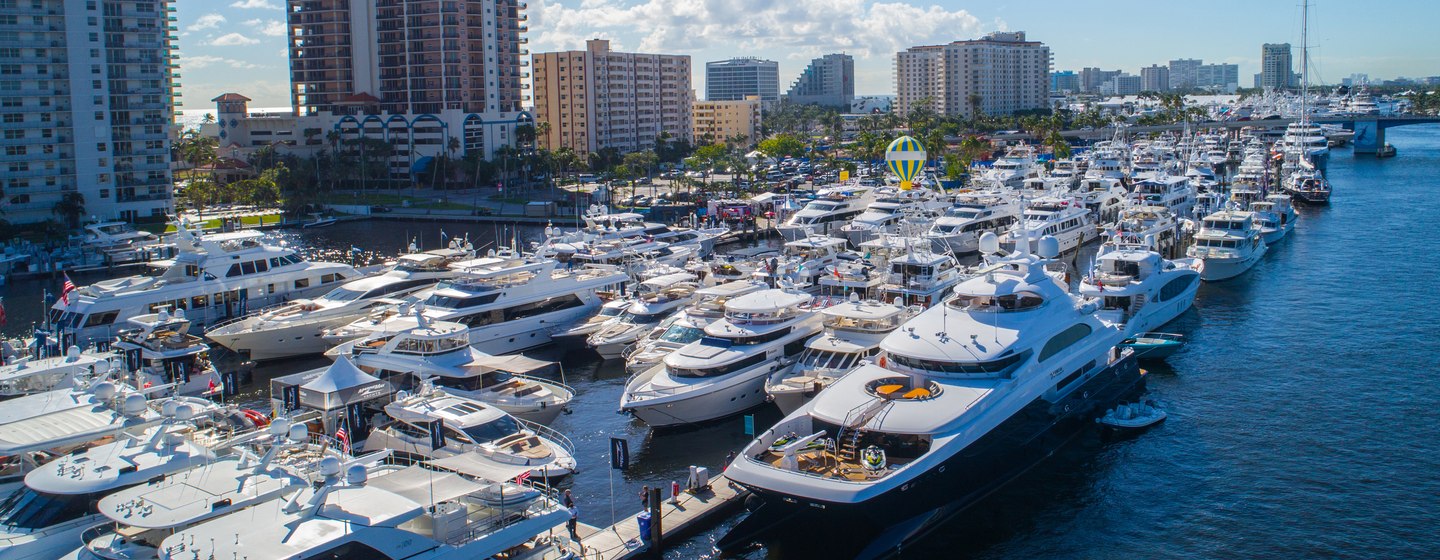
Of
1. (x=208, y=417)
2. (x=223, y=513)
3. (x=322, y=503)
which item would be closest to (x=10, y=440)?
(x=208, y=417)

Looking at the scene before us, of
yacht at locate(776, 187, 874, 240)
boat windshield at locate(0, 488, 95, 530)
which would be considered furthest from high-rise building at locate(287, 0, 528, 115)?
boat windshield at locate(0, 488, 95, 530)

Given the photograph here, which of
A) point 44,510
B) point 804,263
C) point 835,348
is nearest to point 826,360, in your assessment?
point 835,348

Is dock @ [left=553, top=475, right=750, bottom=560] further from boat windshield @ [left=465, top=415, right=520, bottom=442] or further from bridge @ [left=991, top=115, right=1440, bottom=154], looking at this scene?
bridge @ [left=991, top=115, right=1440, bottom=154]

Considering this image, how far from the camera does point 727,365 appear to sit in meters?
35.8

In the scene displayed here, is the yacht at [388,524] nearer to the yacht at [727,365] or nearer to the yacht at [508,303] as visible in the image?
the yacht at [727,365]

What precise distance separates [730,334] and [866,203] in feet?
150

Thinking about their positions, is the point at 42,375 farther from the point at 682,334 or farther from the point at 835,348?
the point at 835,348

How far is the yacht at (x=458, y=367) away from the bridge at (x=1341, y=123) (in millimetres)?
135941

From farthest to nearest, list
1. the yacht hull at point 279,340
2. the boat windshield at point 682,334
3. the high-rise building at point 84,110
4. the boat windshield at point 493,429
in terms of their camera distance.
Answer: the high-rise building at point 84,110
the yacht hull at point 279,340
the boat windshield at point 682,334
the boat windshield at point 493,429

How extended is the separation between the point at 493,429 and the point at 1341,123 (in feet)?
613

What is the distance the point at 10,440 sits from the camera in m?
25.4

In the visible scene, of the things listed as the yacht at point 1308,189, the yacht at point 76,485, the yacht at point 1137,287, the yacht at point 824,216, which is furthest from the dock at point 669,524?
the yacht at point 1308,189

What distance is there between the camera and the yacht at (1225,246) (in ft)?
197

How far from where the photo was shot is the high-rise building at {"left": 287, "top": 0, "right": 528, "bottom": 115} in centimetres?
12600
